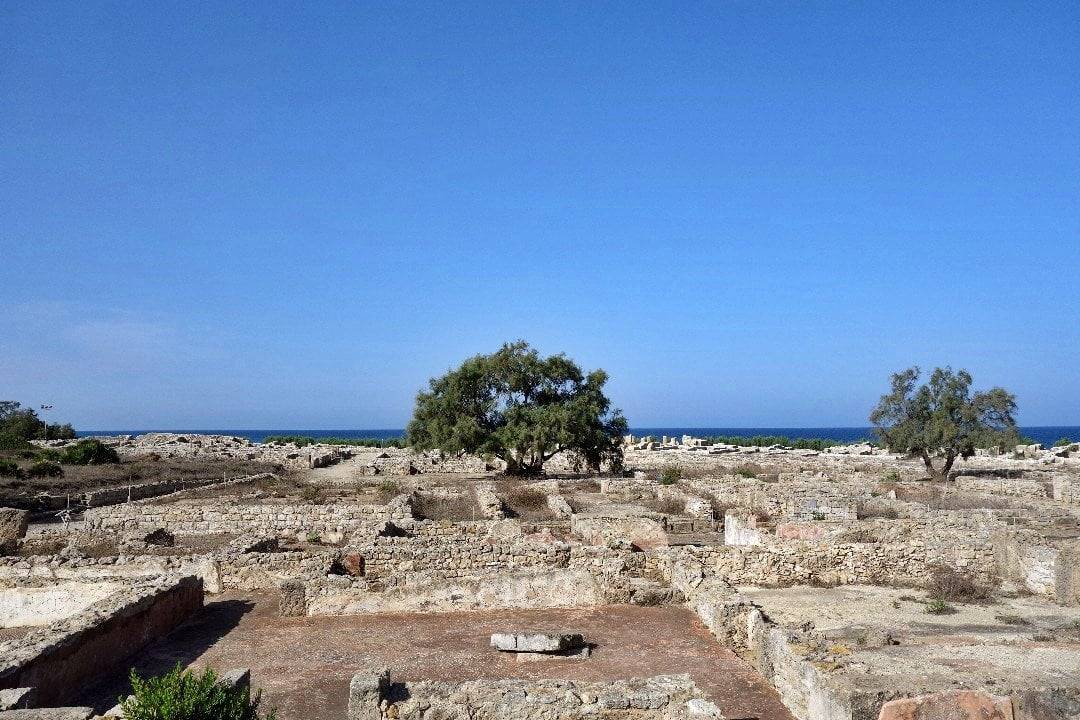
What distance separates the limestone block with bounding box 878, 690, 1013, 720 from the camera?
316 inches

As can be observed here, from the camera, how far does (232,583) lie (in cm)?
1448

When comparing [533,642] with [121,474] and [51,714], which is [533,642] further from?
[121,474]

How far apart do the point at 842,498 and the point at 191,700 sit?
81.2ft

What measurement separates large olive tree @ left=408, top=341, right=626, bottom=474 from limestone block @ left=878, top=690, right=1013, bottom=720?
30.2m

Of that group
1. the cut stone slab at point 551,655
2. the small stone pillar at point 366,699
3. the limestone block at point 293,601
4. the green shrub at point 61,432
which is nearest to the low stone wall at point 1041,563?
the cut stone slab at point 551,655

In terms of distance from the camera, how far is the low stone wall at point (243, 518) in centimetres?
2138

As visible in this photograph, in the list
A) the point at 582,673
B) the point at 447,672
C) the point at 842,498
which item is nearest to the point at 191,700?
the point at 447,672

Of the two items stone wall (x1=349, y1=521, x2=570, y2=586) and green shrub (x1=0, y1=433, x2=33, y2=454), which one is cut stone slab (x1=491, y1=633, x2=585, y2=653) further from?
green shrub (x1=0, y1=433, x2=33, y2=454)

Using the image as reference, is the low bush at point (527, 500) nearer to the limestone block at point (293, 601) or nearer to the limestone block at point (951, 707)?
the limestone block at point (293, 601)

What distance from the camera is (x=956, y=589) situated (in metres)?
14.2

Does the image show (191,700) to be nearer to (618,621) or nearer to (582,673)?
(582,673)

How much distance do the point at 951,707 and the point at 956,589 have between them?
7.14 metres

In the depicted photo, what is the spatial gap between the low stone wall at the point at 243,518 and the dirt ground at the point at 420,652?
850 cm

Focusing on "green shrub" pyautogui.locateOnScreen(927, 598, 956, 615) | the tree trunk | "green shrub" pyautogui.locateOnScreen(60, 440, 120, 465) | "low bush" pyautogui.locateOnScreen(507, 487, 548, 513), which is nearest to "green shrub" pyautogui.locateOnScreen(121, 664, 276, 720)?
"green shrub" pyautogui.locateOnScreen(927, 598, 956, 615)
